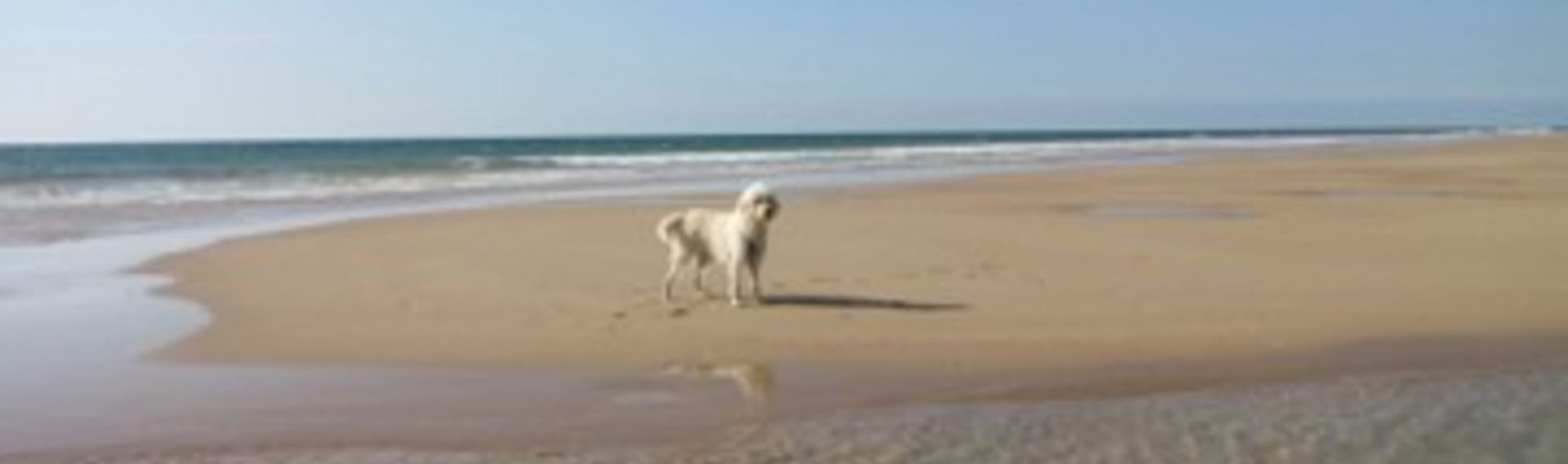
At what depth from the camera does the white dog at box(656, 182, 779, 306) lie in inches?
428

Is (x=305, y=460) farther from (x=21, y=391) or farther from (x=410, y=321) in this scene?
(x=410, y=321)

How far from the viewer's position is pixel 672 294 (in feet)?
37.3

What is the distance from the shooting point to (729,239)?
1107cm

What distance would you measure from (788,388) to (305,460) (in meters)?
2.19

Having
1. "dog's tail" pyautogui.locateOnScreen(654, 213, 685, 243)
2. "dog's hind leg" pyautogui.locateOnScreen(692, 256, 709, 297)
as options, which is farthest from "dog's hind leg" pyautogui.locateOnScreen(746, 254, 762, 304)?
Result: "dog's tail" pyautogui.locateOnScreen(654, 213, 685, 243)

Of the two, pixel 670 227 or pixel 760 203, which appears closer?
pixel 760 203

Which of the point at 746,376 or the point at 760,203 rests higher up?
the point at 760,203

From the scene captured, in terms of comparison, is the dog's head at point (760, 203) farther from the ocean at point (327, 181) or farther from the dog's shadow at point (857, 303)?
the ocean at point (327, 181)

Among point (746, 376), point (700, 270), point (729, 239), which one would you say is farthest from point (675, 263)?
point (746, 376)

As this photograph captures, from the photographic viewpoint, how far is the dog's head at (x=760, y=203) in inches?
424

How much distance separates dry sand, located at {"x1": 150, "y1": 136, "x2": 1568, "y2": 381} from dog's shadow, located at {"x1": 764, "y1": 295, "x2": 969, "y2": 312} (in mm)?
28

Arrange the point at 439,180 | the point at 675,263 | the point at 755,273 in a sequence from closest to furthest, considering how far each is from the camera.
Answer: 1. the point at 755,273
2. the point at 675,263
3. the point at 439,180

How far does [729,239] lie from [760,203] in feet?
1.29

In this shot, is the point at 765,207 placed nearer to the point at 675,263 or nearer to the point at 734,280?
the point at 734,280
